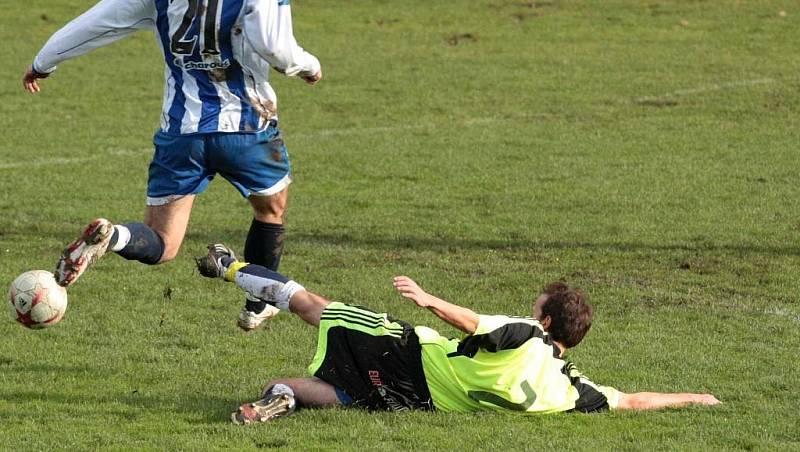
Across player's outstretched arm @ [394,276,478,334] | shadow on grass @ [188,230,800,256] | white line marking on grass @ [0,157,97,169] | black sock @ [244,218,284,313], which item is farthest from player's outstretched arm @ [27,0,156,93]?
white line marking on grass @ [0,157,97,169]

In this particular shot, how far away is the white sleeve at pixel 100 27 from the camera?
6.86 meters

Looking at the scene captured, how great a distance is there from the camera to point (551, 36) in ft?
68.5

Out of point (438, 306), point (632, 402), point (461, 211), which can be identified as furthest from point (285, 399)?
point (461, 211)

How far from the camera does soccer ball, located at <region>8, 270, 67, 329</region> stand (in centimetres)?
657

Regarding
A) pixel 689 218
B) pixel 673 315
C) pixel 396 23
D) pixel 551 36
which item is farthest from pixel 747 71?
pixel 673 315

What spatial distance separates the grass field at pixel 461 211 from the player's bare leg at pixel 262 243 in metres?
0.24

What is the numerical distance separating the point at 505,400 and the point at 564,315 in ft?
1.53

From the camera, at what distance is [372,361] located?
6.39m

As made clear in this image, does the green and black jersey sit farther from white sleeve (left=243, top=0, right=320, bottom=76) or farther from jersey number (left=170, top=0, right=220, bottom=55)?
jersey number (left=170, top=0, right=220, bottom=55)

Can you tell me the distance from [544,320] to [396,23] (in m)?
15.9

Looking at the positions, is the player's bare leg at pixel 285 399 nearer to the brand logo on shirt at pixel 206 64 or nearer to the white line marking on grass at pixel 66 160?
the brand logo on shirt at pixel 206 64

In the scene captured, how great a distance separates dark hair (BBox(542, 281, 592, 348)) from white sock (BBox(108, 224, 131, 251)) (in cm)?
200

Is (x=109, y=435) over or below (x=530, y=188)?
over

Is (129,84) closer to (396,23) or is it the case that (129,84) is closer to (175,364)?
(396,23)
